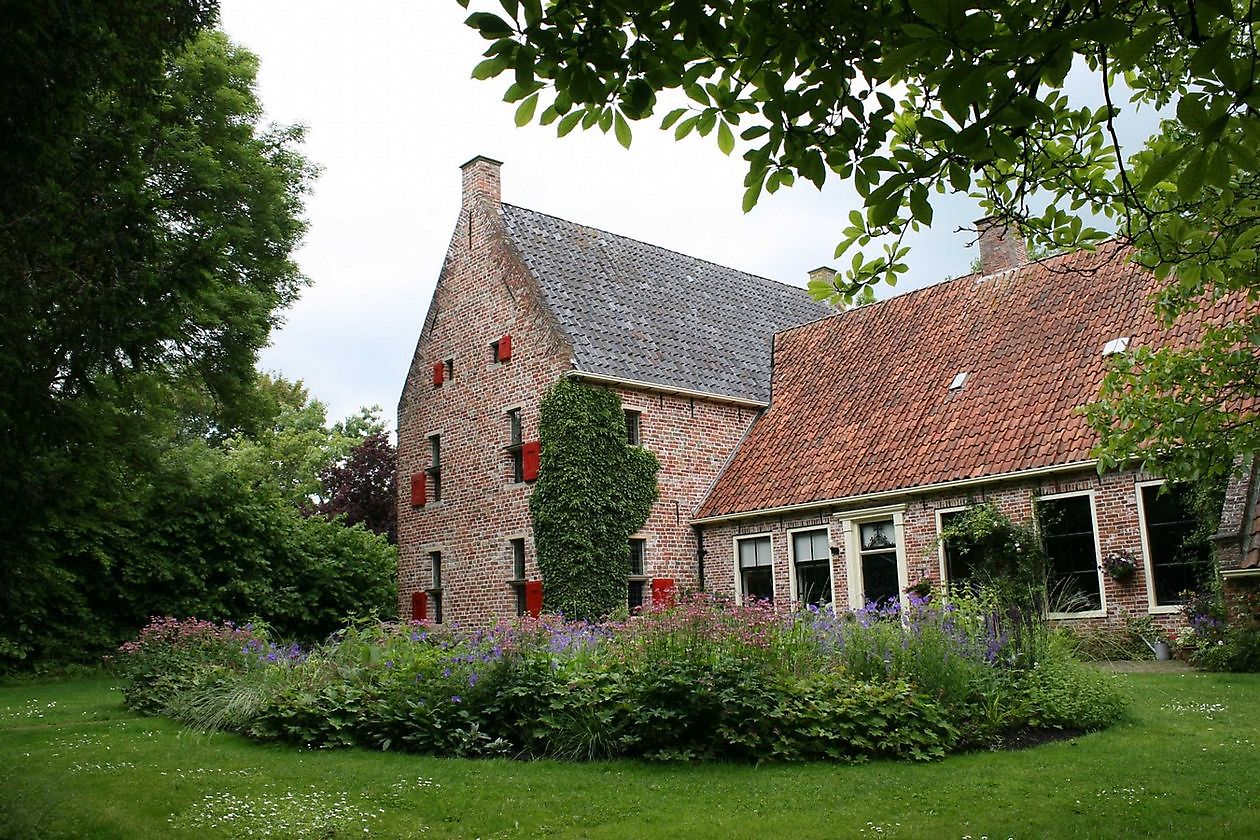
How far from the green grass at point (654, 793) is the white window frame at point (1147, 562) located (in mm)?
4885

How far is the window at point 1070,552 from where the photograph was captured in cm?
1452

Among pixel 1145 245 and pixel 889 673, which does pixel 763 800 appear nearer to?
pixel 889 673

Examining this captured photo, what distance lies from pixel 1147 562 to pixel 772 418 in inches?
346

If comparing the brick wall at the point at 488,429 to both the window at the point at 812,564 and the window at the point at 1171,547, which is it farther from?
the window at the point at 1171,547

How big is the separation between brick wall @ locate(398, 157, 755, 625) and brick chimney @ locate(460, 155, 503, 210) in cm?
3

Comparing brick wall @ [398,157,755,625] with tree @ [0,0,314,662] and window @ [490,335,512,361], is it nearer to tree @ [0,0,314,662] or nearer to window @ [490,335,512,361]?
window @ [490,335,512,361]

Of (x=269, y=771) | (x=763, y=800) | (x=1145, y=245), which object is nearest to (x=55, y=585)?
(x=269, y=771)

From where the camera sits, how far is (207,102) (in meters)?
21.1

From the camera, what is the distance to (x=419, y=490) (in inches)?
893

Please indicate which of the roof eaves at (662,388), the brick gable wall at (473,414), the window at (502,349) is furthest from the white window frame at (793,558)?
the window at (502,349)

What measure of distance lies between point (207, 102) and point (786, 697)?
19.0 m

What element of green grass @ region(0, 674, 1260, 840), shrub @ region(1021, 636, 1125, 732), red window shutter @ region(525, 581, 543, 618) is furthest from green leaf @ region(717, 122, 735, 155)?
red window shutter @ region(525, 581, 543, 618)

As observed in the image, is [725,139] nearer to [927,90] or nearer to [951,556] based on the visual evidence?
[927,90]

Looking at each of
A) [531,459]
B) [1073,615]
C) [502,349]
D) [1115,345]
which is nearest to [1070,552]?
[1073,615]
